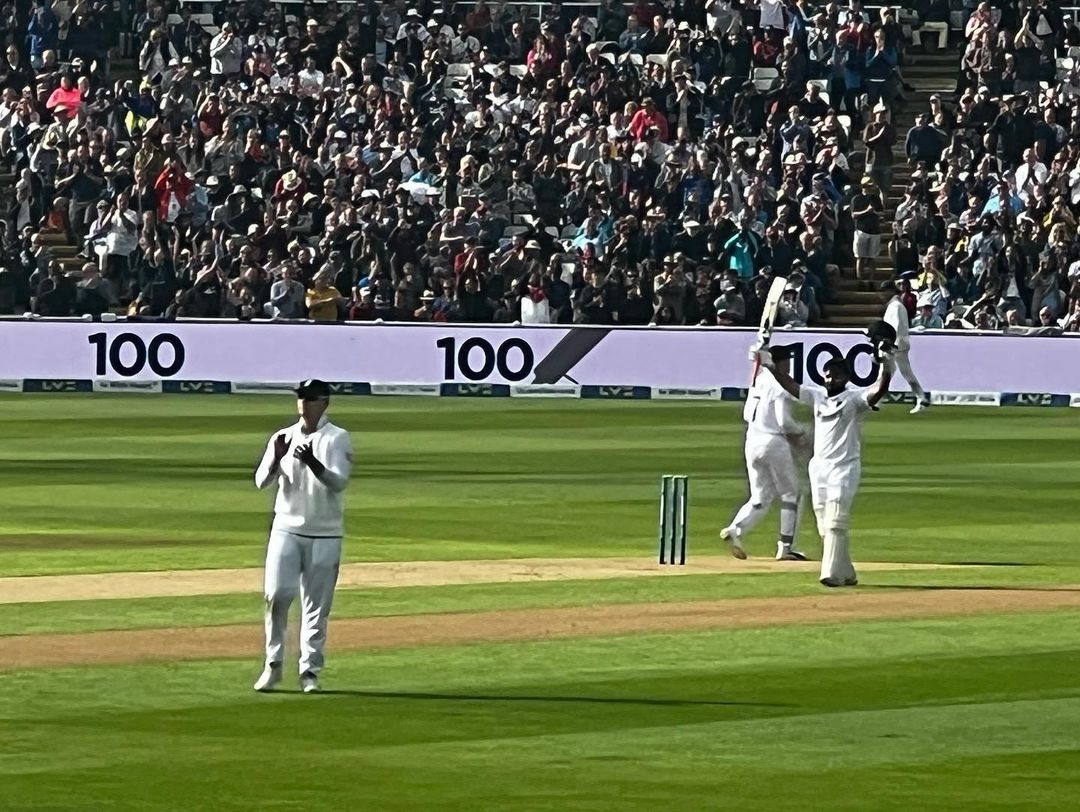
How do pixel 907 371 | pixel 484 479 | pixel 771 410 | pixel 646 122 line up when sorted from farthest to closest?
1. pixel 646 122
2. pixel 907 371
3. pixel 484 479
4. pixel 771 410

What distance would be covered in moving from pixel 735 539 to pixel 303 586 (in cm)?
719

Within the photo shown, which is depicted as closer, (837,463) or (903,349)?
(837,463)

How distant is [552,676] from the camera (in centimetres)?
1528

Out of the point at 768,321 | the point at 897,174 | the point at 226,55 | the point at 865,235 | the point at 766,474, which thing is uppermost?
the point at 226,55

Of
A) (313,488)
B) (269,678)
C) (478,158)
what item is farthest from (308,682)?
(478,158)

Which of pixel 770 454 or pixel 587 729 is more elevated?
pixel 770 454

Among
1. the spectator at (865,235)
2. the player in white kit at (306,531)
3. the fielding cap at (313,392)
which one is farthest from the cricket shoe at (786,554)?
the spectator at (865,235)

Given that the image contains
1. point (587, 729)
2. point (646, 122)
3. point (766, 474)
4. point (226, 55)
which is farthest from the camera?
point (226, 55)

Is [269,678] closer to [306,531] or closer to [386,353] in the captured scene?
[306,531]

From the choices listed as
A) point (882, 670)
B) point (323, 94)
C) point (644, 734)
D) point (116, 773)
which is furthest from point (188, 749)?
point (323, 94)

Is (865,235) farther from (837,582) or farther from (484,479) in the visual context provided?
(837,582)

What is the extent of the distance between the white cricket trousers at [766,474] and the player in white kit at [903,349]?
13.0 meters

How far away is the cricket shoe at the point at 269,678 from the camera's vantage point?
47.6 ft

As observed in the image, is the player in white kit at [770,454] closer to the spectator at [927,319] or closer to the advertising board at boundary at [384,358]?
the advertising board at boundary at [384,358]
